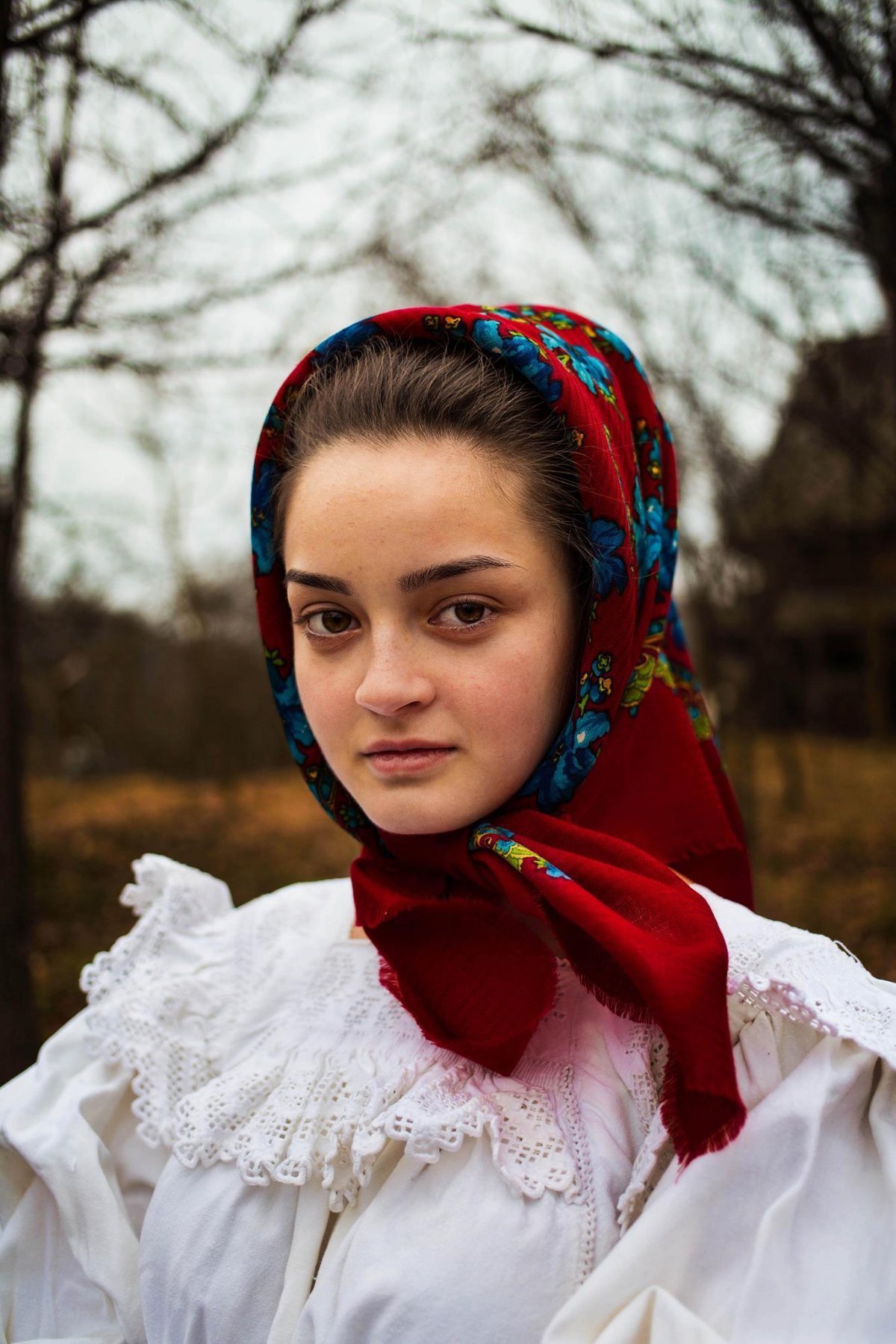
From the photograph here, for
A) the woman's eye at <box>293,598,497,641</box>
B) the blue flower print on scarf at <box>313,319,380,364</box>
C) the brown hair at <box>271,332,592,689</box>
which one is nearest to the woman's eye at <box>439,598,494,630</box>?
the woman's eye at <box>293,598,497,641</box>

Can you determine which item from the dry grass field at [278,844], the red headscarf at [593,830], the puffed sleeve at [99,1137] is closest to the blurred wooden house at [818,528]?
the dry grass field at [278,844]

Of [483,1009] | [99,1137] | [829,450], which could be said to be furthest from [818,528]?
[99,1137]

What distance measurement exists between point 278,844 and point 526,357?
24.8 ft

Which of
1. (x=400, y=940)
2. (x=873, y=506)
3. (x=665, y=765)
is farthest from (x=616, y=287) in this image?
(x=400, y=940)

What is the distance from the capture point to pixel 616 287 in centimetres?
456

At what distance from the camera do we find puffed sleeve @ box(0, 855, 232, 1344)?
139cm

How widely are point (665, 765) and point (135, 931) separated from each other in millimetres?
1005

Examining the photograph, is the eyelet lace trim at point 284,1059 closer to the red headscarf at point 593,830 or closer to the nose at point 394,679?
the red headscarf at point 593,830

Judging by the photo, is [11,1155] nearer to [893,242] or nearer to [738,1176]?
[738,1176]

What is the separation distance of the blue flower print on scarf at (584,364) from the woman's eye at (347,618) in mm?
385

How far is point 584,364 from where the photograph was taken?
1.42m

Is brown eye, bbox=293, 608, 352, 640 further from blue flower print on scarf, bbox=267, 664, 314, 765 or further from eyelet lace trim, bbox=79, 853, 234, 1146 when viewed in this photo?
eyelet lace trim, bbox=79, 853, 234, 1146

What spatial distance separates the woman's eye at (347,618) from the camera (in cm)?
125

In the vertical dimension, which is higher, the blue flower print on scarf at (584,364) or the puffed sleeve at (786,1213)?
the blue flower print on scarf at (584,364)
